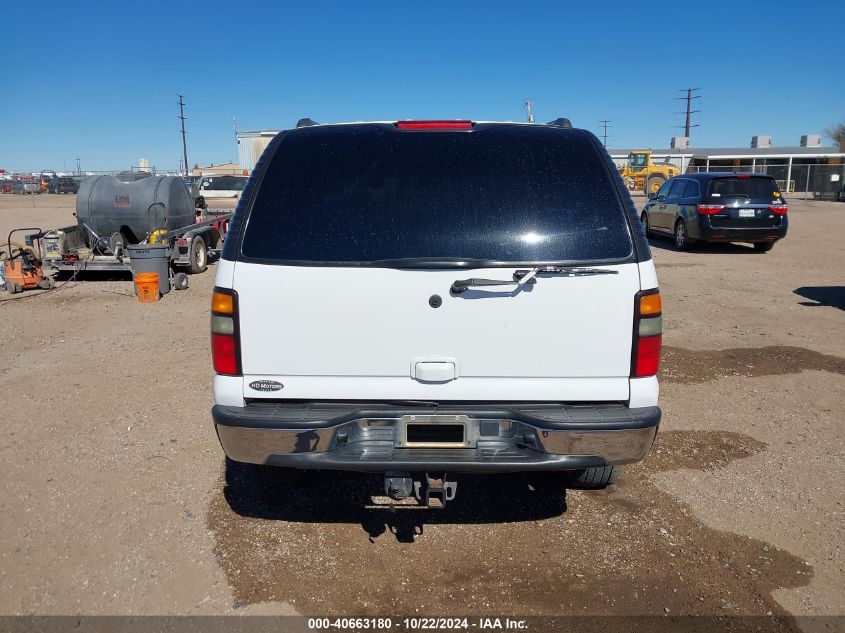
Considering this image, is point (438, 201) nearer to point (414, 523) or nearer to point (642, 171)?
point (414, 523)

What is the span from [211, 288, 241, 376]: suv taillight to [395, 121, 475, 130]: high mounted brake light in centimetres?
125

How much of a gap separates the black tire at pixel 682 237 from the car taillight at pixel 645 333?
527 inches

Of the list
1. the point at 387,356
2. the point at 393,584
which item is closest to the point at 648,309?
the point at 387,356

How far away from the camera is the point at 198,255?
12.6 metres

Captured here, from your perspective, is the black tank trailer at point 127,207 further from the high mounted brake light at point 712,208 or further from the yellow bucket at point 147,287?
the high mounted brake light at point 712,208

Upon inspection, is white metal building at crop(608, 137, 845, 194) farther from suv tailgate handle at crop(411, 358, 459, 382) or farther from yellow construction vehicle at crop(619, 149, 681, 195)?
suv tailgate handle at crop(411, 358, 459, 382)

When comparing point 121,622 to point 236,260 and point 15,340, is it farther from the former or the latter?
point 15,340

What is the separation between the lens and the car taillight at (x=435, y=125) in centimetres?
340

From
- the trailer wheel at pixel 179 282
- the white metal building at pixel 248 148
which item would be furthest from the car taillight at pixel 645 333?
the white metal building at pixel 248 148

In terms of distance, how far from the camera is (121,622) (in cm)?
288

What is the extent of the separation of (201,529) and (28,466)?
160 centimetres

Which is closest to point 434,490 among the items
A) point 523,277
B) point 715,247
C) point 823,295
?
point 523,277

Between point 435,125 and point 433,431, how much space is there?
1541 millimetres

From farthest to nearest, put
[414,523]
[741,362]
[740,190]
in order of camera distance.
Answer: [740,190]
[741,362]
[414,523]
